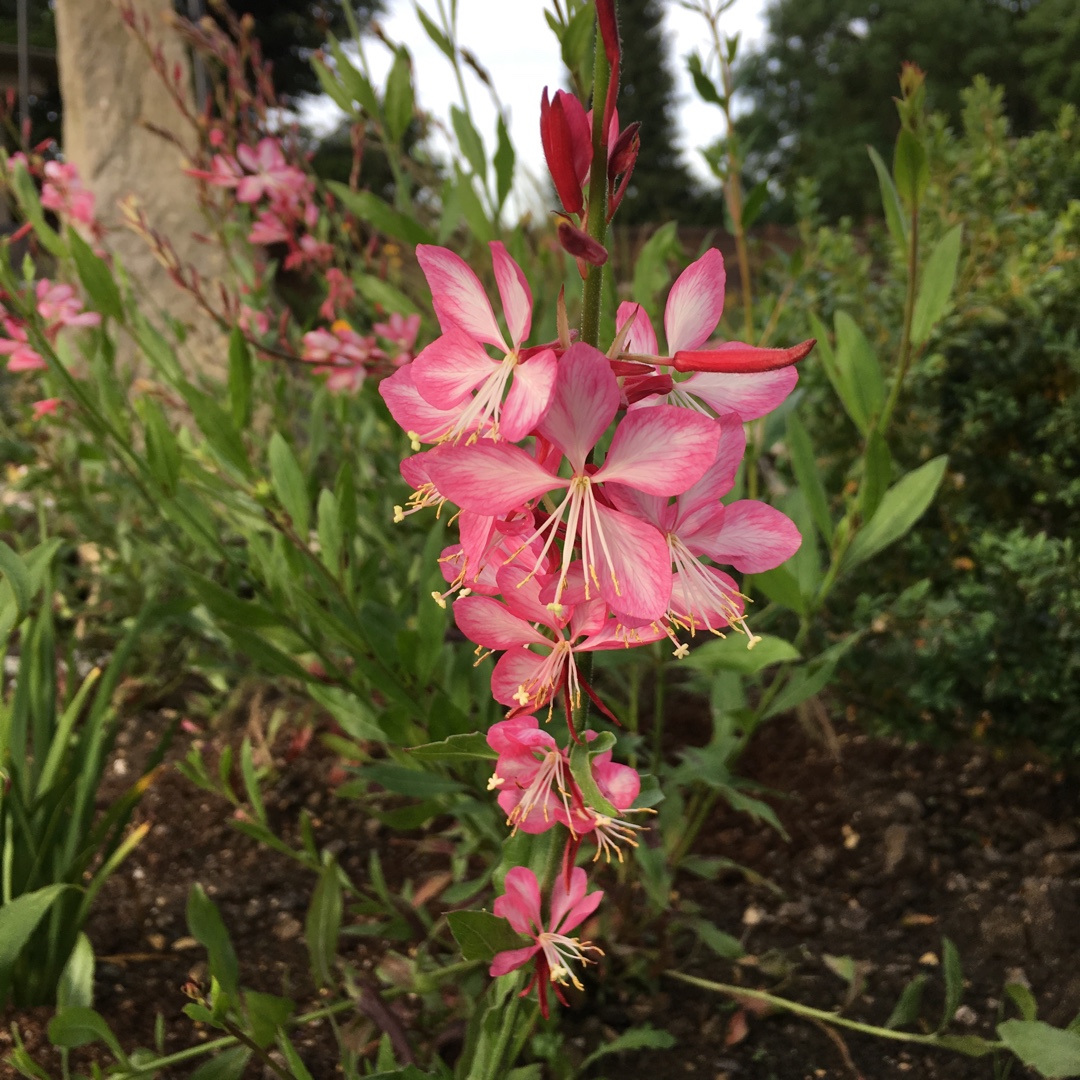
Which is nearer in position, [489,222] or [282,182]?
[489,222]

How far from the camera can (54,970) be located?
4.52 ft

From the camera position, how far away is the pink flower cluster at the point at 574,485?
0.63m

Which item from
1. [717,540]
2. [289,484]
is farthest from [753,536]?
[289,484]

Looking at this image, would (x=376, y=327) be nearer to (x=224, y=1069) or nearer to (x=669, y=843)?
(x=669, y=843)

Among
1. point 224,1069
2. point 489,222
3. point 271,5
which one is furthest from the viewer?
point 271,5

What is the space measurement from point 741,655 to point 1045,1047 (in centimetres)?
50

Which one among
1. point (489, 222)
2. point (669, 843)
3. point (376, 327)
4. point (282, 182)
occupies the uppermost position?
point (282, 182)

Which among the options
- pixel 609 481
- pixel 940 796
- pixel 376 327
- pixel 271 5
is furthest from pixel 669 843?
pixel 271 5

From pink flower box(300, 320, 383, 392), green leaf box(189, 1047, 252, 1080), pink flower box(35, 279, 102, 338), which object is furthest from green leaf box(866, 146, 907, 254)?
pink flower box(35, 279, 102, 338)

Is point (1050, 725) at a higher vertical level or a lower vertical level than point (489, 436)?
lower

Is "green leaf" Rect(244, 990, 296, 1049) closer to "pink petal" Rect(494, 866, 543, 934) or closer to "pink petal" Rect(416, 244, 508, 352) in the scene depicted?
"pink petal" Rect(494, 866, 543, 934)

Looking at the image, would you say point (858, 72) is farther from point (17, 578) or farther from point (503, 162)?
point (17, 578)

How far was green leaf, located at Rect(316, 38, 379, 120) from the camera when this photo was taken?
1.66 m

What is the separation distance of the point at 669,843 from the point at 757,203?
951 millimetres
